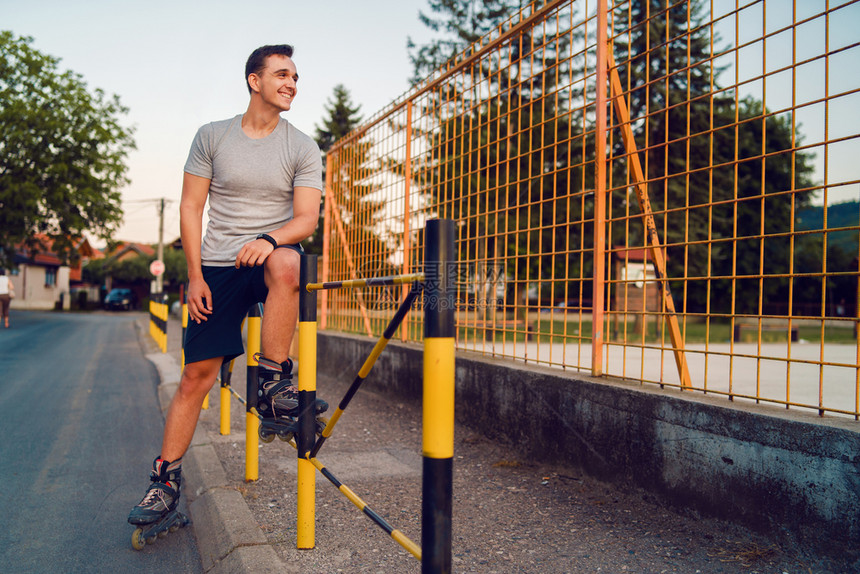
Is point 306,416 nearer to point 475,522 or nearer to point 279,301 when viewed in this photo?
point 279,301

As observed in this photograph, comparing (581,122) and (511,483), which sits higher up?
(581,122)

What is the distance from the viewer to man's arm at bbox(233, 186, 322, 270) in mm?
2422

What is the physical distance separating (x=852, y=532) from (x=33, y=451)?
4501 millimetres

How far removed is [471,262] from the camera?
444 cm

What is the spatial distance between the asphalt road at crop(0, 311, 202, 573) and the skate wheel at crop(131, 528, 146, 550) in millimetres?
30

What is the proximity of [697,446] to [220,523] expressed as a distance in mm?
1968

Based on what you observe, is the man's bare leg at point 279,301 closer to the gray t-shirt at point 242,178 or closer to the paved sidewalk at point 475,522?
the gray t-shirt at point 242,178

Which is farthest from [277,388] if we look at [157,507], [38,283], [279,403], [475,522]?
[38,283]

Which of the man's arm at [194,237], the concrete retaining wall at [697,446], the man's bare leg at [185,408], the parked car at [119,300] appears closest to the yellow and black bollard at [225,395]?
the man's bare leg at [185,408]

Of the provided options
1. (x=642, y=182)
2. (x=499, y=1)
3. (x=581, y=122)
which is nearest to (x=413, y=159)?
(x=581, y=122)

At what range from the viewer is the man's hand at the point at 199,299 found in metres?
2.52

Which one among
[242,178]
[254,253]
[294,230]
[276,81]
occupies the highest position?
[276,81]

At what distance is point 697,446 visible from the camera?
2.40 m

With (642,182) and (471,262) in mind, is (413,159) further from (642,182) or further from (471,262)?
(642,182)
